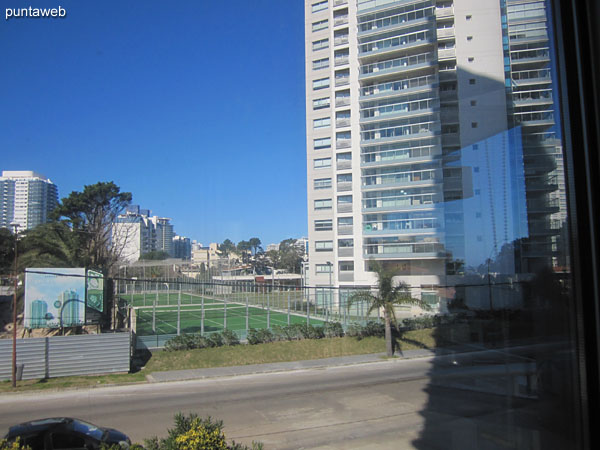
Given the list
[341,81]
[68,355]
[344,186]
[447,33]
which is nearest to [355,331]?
[344,186]

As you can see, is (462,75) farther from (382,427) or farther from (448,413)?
(382,427)

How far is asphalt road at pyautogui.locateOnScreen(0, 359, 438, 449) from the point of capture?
4965 millimetres

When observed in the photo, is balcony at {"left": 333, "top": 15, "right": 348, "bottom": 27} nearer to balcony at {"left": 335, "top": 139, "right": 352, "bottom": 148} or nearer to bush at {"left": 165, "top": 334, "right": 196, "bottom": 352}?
balcony at {"left": 335, "top": 139, "right": 352, "bottom": 148}

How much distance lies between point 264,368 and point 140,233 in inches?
981

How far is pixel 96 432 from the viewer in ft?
15.4

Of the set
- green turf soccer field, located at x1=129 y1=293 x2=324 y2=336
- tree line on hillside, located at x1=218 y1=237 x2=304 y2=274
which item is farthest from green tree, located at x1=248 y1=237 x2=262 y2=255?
green turf soccer field, located at x1=129 y1=293 x2=324 y2=336

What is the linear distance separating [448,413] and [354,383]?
23.2 ft

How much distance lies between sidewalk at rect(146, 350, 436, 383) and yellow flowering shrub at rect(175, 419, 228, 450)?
280 inches

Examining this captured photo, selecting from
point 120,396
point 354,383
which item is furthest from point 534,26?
point 120,396

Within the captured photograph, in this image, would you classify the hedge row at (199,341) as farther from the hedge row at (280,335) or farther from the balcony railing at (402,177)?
the balcony railing at (402,177)

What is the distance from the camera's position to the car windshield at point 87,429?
4.55 meters

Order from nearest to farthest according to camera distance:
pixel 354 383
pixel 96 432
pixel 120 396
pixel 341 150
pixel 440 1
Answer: pixel 440 1, pixel 96 432, pixel 120 396, pixel 354 383, pixel 341 150

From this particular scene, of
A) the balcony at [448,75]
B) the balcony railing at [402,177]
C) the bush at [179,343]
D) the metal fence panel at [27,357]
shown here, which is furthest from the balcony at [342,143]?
the balcony at [448,75]

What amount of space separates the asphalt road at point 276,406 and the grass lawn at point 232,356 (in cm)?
71
